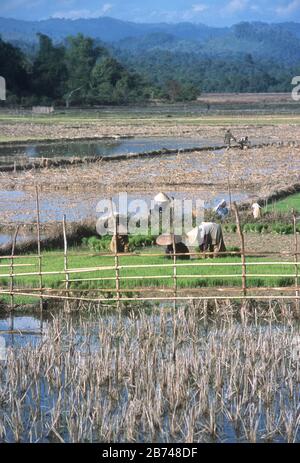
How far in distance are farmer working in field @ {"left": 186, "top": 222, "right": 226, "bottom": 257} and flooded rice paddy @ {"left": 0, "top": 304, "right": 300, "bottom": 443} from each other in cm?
234

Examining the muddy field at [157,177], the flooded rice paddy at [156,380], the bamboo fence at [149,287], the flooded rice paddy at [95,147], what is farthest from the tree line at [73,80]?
the flooded rice paddy at [156,380]

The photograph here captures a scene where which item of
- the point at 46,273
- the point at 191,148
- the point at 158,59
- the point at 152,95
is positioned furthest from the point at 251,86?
the point at 46,273

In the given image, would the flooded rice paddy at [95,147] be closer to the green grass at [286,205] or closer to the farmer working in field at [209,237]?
the green grass at [286,205]

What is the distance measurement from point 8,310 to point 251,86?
109 meters

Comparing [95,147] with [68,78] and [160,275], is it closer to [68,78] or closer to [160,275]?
[160,275]

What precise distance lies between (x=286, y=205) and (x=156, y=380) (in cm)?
1117

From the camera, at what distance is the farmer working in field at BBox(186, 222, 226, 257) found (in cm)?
1304

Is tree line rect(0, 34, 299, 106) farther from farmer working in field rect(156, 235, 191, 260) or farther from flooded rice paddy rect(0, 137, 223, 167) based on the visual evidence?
farmer working in field rect(156, 235, 191, 260)

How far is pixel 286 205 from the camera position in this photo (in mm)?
19156

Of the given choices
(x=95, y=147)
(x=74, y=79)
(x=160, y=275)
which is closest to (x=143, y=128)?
(x=95, y=147)

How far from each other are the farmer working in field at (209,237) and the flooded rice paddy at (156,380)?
234 cm

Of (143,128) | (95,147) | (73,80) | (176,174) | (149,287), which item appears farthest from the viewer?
(73,80)

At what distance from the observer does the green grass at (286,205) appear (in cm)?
1841
